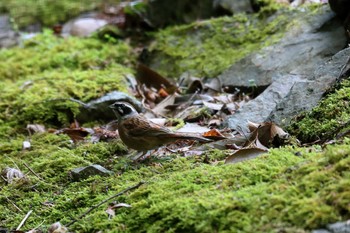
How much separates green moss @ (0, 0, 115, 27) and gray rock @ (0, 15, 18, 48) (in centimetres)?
15

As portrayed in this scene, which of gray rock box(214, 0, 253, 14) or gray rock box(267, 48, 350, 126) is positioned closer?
gray rock box(267, 48, 350, 126)

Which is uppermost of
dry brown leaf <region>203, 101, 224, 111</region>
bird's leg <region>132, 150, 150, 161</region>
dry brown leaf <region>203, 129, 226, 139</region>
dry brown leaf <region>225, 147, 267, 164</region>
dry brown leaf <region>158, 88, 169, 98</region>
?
dry brown leaf <region>225, 147, 267, 164</region>

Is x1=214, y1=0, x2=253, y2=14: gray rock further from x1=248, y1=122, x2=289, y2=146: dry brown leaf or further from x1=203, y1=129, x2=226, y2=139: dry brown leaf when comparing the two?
x1=248, y1=122, x2=289, y2=146: dry brown leaf

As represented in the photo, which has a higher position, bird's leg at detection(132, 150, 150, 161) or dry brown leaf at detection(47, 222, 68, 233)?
dry brown leaf at detection(47, 222, 68, 233)

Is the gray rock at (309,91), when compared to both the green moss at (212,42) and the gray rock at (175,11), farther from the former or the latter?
the gray rock at (175,11)

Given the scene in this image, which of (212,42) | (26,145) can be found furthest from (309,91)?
(212,42)

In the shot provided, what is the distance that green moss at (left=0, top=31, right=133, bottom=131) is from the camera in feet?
21.0

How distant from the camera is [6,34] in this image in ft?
32.6

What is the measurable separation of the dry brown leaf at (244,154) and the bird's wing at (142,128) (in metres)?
0.85

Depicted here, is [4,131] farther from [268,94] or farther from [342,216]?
[342,216]

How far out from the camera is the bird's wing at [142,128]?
15.2 ft

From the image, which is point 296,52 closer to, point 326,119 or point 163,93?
point 163,93

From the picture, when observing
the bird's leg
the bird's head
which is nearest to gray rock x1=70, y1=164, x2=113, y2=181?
the bird's leg

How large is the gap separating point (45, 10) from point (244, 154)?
25.7ft
